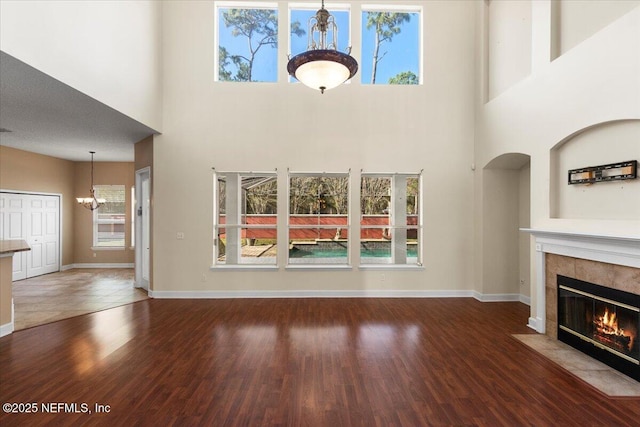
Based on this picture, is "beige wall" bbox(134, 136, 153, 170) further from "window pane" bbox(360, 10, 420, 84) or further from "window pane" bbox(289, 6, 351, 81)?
"window pane" bbox(360, 10, 420, 84)

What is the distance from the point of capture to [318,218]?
5.62 m

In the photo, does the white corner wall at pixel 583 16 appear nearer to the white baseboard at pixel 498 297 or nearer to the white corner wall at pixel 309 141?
the white corner wall at pixel 309 141

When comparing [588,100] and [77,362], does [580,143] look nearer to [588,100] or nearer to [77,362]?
[588,100]

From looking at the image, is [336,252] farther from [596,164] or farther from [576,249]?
[596,164]

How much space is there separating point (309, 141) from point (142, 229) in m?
3.75

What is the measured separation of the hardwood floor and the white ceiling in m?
2.94

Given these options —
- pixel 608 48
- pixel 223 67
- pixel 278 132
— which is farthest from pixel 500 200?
pixel 223 67

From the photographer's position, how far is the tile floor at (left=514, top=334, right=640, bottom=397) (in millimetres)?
2600

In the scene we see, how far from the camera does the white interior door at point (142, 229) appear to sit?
19.2ft

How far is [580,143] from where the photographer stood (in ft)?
11.3

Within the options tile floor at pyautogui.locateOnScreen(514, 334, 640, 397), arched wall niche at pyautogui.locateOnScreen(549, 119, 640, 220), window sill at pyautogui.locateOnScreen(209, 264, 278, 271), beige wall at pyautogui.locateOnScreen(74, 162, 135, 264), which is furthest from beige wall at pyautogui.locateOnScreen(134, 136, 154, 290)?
arched wall niche at pyautogui.locateOnScreen(549, 119, 640, 220)

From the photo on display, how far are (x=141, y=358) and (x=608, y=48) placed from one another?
573cm

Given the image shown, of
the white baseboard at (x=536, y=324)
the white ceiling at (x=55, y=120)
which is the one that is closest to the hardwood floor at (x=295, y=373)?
the white baseboard at (x=536, y=324)

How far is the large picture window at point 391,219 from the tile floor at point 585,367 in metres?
2.28
